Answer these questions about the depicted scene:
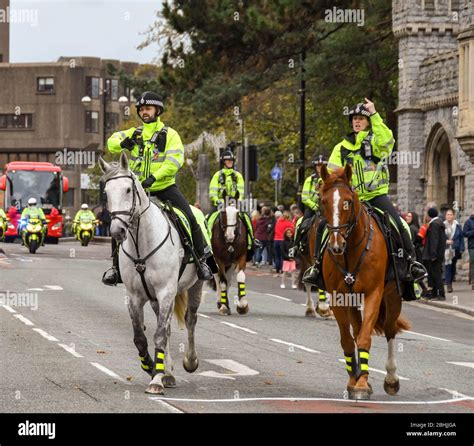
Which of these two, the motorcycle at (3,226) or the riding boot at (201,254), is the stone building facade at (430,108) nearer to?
the motorcycle at (3,226)

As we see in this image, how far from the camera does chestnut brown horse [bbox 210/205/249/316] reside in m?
25.0

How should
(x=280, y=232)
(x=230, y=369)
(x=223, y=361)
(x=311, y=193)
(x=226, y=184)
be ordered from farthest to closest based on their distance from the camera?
(x=280, y=232), (x=226, y=184), (x=311, y=193), (x=223, y=361), (x=230, y=369)

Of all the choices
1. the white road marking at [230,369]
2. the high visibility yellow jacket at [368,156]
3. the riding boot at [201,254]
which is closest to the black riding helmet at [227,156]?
the white road marking at [230,369]

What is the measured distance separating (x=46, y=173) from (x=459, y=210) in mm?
32633

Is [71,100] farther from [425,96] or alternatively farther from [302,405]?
[302,405]

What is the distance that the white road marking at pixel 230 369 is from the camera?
1582 cm

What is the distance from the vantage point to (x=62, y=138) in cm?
13150

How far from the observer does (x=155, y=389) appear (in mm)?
13742

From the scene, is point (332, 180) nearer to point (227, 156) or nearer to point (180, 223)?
point (180, 223)

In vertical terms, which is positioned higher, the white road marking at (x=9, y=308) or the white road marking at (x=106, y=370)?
the white road marking at (x=9, y=308)

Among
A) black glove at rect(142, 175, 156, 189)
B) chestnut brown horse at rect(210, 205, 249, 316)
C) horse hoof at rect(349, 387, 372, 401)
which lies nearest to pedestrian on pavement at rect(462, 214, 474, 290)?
chestnut brown horse at rect(210, 205, 249, 316)

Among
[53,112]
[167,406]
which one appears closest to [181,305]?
[167,406]

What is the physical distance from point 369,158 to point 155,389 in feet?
11.0

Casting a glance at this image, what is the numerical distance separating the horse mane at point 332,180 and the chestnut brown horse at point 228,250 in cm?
1118
